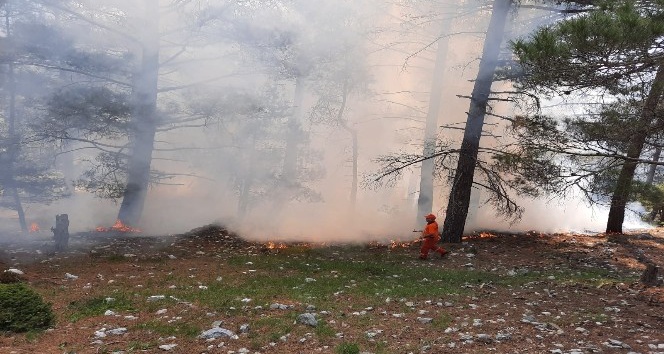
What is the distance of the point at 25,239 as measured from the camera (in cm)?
1186

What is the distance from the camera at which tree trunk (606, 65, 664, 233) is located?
7918 mm

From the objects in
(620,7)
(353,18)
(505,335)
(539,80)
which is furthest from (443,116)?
(505,335)

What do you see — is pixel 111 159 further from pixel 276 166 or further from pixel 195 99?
pixel 276 166

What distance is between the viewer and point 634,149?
33.4 ft

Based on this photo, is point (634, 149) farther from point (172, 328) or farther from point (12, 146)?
point (12, 146)

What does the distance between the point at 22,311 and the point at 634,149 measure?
39.1 feet

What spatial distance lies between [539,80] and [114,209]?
69.9ft

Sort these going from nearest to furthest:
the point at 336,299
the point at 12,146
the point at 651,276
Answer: the point at 336,299, the point at 651,276, the point at 12,146

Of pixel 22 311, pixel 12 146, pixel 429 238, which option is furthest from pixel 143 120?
pixel 22 311

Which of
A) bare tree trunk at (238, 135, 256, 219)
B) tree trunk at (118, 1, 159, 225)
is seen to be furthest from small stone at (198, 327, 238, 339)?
bare tree trunk at (238, 135, 256, 219)

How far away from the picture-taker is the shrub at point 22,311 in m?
5.05

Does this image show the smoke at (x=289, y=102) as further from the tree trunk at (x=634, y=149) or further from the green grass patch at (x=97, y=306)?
the green grass patch at (x=97, y=306)

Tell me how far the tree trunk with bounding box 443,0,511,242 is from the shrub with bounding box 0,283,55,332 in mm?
9327

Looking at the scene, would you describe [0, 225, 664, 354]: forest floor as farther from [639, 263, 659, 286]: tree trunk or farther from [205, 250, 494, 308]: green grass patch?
[639, 263, 659, 286]: tree trunk
